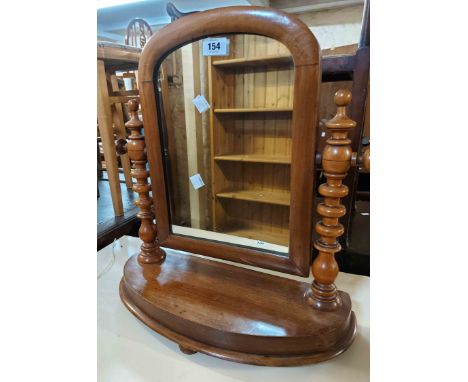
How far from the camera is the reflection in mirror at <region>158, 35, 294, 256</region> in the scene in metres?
0.47

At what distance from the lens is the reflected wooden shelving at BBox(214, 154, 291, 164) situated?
473mm

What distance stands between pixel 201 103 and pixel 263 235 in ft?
1.02

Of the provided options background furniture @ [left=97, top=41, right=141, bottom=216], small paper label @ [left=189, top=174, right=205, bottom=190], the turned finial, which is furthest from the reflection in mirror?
background furniture @ [left=97, top=41, right=141, bottom=216]

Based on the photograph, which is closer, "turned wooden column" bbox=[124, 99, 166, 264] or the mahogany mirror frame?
the mahogany mirror frame

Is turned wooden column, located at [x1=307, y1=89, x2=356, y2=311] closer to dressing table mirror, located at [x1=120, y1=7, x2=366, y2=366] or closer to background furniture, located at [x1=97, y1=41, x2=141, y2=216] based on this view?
dressing table mirror, located at [x1=120, y1=7, x2=366, y2=366]

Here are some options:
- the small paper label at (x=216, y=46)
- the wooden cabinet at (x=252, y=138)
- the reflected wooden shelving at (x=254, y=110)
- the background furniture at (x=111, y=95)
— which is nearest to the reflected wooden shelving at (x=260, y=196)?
the wooden cabinet at (x=252, y=138)

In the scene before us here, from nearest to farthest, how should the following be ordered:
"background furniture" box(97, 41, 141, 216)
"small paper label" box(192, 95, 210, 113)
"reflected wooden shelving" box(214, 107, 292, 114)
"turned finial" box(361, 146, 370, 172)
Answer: "turned finial" box(361, 146, 370, 172)
"reflected wooden shelving" box(214, 107, 292, 114)
"small paper label" box(192, 95, 210, 113)
"background furniture" box(97, 41, 141, 216)

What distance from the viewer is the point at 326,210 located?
15.4 inches

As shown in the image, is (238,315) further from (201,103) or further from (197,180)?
(201,103)

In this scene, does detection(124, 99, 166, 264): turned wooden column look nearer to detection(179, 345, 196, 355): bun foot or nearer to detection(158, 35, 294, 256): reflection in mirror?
detection(158, 35, 294, 256): reflection in mirror

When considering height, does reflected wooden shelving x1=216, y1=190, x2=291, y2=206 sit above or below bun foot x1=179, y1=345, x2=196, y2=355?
above

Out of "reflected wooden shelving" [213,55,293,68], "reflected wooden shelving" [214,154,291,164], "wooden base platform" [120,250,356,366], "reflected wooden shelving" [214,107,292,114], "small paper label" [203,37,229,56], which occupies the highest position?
"small paper label" [203,37,229,56]

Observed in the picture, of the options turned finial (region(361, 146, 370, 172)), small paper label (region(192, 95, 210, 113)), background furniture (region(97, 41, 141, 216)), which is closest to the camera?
turned finial (region(361, 146, 370, 172))
